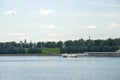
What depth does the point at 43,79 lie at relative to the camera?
68062 mm

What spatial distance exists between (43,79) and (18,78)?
4.62 meters

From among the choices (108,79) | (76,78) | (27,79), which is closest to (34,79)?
(27,79)

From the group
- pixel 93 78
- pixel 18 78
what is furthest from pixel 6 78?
pixel 93 78

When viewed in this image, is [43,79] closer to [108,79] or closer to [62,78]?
[62,78]

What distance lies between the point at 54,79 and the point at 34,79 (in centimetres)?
283

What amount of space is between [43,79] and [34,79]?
4.32ft

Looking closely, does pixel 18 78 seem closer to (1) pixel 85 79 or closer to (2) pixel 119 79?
(1) pixel 85 79

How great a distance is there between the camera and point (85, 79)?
67.4 metres

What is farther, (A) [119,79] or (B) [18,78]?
(B) [18,78]

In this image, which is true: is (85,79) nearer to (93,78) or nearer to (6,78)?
(93,78)

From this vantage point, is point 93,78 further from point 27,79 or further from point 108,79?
point 27,79

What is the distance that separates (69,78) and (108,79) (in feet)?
18.5

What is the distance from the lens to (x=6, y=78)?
70000mm

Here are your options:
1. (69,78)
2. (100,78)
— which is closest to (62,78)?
(69,78)
